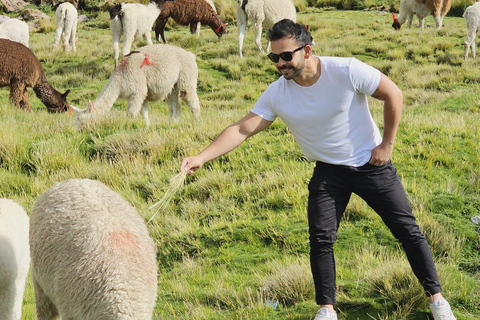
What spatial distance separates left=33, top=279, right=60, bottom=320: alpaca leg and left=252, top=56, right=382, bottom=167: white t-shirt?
2.02m

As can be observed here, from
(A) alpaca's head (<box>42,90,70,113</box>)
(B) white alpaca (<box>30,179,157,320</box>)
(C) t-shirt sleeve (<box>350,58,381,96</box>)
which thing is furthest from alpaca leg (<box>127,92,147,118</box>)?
(C) t-shirt sleeve (<box>350,58,381,96</box>)

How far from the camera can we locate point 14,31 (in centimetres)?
1755

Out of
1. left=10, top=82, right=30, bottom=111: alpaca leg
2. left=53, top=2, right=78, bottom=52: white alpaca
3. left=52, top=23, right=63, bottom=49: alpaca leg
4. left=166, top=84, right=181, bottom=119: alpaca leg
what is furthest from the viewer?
left=53, top=2, right=78, bottom=52: white alpaca

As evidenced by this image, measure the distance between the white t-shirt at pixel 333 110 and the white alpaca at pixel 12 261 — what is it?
2.11 metres

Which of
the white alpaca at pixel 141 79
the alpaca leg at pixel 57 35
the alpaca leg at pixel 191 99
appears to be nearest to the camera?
the white alpaca at pixel 141 79

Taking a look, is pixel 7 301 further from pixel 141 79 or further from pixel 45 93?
pixel 45 93

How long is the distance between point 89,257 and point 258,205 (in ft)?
9.40

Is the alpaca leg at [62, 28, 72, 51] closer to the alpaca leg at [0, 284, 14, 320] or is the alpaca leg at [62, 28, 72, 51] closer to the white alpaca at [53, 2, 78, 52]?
the white alpaca at [53, 2, 78, 52]

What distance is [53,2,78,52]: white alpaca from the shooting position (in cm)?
1923

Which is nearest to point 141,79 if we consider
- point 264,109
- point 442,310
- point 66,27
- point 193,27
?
point 264,109

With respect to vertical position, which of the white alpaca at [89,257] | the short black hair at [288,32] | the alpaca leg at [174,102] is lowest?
the alpaca leg at [174,102]

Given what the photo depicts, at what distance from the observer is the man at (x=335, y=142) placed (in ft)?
11.7

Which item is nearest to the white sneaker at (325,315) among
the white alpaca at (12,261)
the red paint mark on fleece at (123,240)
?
the red paint mark on fleece at (123,240)

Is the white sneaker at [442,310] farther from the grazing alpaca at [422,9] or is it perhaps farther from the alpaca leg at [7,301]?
the grazing alpaca at [422,9]
